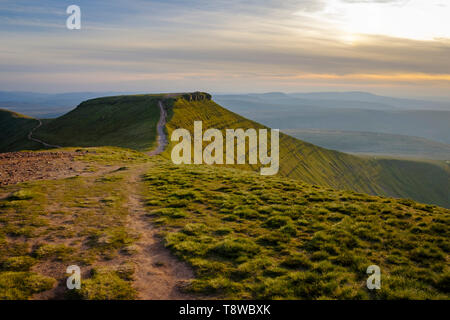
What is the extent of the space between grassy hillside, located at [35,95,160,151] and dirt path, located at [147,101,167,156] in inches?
91.1

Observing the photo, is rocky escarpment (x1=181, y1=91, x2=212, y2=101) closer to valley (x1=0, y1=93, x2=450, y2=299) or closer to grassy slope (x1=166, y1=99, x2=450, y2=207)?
grassy slope (x1=166, y1=99, x2=450, y2=207)

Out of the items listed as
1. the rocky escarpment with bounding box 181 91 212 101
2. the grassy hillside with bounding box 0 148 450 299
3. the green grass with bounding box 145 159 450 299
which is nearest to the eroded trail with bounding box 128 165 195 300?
the grassy hillside with bounding box 0 148 450 299

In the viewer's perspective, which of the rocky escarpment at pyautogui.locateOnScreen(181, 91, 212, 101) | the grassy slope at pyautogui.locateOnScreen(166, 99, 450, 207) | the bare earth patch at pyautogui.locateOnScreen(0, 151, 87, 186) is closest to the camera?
the bare earth patch at pyautogui.locateOnScreen(0, 151, 87, 186)

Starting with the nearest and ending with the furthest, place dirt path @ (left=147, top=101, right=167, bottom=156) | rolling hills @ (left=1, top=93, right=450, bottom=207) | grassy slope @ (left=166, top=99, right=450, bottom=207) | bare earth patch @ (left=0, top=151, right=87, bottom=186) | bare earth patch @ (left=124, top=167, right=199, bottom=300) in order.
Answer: bare earth patch @ (left=124, top=167, right=199, bottom=300), bare earth patch @ (left=0, top=151, right=87, bottom=186), dirt path @ (left=147, top=101, right=167, bottom=156), rolling hills @ (left=1, top=93, right=450, bottom=207), grassy slope @ (left=166, top=99, right=450, bottom=207)

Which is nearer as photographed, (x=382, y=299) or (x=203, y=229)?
(x=382, y=299)

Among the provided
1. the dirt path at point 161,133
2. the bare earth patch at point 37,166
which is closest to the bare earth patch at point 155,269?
the bare earth patch at point 37,166

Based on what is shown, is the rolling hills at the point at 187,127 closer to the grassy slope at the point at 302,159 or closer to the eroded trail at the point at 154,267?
the grassy slope at the point at 302,159

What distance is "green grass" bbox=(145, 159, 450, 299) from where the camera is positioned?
36.7 ft

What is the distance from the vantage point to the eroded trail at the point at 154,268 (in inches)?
434

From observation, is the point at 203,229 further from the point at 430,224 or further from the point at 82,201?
the point at 430,224

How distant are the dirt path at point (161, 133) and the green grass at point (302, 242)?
1733 inches
